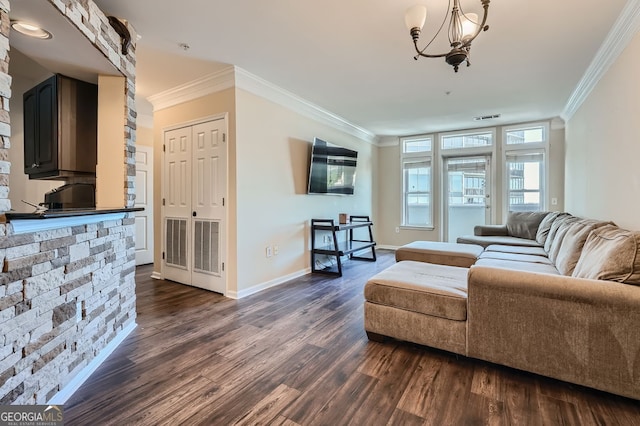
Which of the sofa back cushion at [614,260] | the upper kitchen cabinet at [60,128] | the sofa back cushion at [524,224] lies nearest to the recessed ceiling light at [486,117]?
the sofa back cushion at [524,224]

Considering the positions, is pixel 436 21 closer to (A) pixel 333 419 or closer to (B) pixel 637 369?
(B) pixel 637 369

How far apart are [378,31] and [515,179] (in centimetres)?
430

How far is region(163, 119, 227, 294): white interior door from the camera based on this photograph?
11.2 ft

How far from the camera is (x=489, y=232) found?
470 cm

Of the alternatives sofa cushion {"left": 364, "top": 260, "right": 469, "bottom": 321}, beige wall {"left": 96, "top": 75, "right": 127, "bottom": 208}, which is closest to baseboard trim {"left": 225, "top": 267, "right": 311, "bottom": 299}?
beige wall {"left": 96, "top": 75, "right": 127, "bottom": 208}

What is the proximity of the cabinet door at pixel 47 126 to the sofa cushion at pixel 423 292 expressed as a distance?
266 centimetres

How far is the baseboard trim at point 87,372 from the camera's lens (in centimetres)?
156

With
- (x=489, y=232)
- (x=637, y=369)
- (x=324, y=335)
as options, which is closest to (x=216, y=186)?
(x=324, y=335)

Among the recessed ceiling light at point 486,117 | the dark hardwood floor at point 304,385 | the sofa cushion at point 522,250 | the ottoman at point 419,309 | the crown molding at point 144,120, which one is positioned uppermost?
the recessed ceiling light at point 486,117

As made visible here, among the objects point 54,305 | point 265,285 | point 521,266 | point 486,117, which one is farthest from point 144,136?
point 486,117

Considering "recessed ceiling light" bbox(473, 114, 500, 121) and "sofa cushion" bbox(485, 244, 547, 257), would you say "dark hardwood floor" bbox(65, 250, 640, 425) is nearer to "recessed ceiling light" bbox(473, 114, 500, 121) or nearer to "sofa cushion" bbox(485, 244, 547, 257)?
"sofa cushion" bbox(485, 244, 547, 257)

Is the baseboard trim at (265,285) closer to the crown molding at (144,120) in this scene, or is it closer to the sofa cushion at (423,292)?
the sofa cushion at (423,292)

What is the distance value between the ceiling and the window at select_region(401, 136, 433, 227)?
188 cm

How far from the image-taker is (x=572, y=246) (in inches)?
94.4
